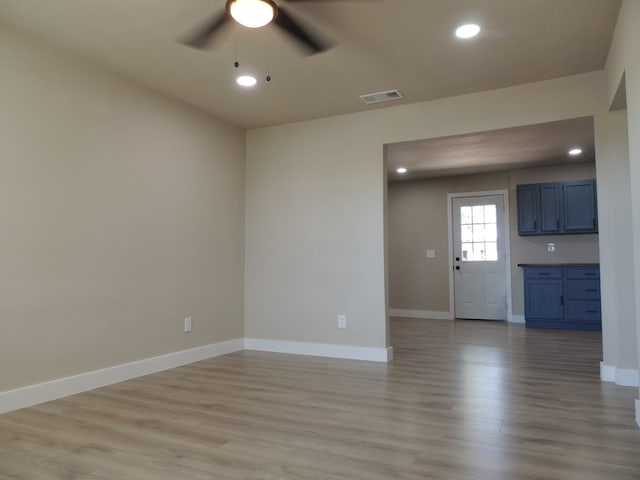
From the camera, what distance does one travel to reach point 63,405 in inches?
121

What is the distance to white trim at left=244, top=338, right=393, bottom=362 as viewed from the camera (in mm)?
4527

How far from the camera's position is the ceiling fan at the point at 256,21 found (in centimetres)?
223

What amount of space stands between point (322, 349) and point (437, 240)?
3960mm

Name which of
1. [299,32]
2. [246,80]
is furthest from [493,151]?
[299,32]

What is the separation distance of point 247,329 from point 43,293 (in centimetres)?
245

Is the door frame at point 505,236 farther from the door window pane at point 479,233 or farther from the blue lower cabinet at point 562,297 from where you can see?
the blue lower cabinet at point 562,297

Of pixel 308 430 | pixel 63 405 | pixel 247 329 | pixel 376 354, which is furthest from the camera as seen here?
pixel 247 329

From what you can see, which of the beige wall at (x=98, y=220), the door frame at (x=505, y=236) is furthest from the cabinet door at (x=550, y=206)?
the beige wall at (x=98, y=220)

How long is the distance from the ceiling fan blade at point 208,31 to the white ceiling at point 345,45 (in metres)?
0.07

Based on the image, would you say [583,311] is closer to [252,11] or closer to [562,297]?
[562,297]

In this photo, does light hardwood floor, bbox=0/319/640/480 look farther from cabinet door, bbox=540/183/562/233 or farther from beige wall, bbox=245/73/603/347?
cabinet door, bbox=540/183/562/233

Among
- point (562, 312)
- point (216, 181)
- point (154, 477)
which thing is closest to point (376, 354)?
point (216, 181)

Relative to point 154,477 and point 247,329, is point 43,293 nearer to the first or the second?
point 154,477

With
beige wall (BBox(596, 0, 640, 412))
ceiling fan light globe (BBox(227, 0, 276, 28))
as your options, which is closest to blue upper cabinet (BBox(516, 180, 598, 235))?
beige wall (BBox(596, 0, 640, 412))
